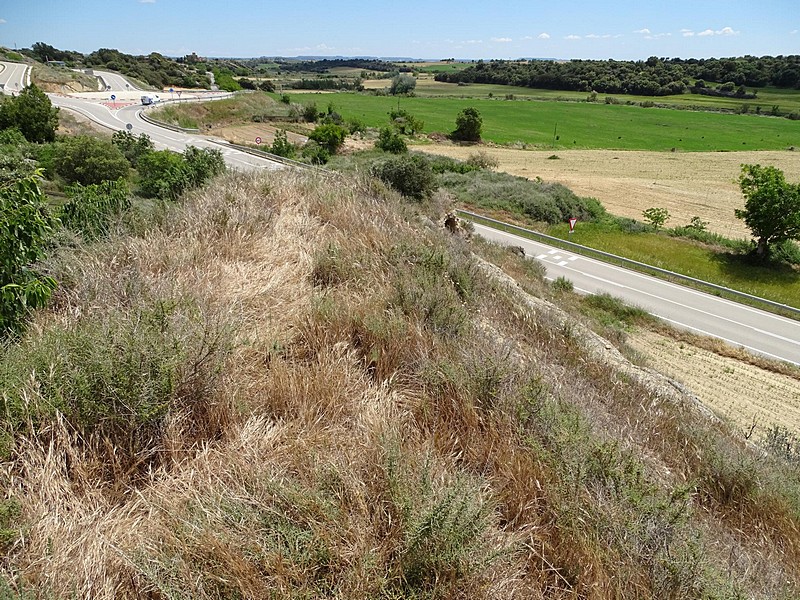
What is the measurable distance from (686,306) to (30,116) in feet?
143

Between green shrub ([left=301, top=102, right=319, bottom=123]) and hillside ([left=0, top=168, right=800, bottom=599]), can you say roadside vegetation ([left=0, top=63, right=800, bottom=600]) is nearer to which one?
hillside ([left=0, top=168, right=800, bottom=599])

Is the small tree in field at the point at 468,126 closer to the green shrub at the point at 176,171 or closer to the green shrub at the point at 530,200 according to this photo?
the green shrub at the point at 530,200

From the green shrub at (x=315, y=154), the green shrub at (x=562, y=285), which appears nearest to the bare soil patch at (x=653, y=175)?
the green shrub at (x=315, y=154)

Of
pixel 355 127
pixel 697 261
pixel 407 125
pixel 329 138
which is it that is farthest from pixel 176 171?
pixel 407 125

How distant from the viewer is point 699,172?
5784cm

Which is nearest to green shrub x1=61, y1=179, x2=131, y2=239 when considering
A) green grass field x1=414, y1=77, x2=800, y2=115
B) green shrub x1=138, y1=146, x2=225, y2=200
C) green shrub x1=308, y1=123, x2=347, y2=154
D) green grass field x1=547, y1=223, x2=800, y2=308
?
green shrub x1=138, y1=146, x2=225, y2=200

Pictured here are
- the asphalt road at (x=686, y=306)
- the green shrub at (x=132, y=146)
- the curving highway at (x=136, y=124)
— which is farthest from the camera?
the curving highway at (x=136, y=124)

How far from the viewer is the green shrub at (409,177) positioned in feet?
59.4

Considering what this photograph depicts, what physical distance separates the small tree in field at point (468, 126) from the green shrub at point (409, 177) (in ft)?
187

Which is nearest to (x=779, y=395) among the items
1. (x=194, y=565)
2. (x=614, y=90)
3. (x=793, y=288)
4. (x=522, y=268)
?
(x=522, y=268)

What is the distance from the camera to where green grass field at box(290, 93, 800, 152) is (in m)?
77.0

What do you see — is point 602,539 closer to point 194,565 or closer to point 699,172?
point 194,565

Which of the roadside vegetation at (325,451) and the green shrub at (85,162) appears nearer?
the roadside vegetation at (325,451)

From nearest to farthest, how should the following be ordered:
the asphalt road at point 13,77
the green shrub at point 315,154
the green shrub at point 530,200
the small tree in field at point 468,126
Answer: the green shrub at point 530,200
the green shrub at point 315,154
the asphalt road at point 13,77
the small tree in field at point 468,126
